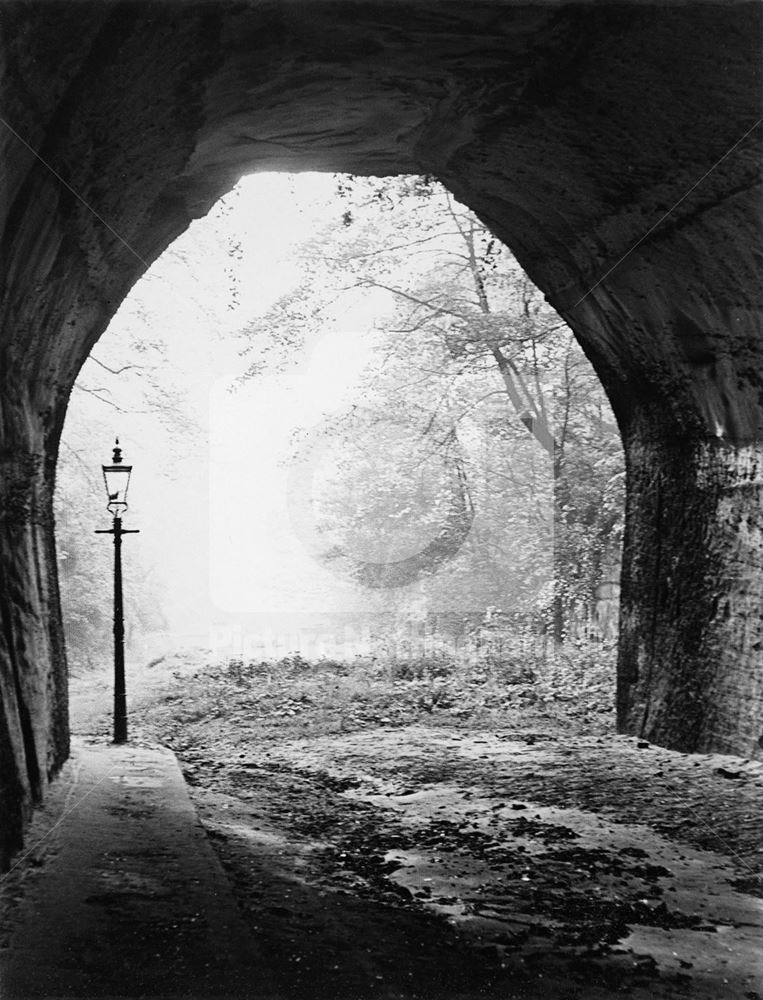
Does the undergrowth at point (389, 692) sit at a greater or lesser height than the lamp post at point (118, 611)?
lesser

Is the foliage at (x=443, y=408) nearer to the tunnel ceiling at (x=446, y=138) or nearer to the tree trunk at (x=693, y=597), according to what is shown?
the tree trunk at (x=693, y=597)

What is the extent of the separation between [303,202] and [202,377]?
2767mm

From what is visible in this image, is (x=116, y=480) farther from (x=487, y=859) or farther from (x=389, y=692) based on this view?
(x=389, y=692)

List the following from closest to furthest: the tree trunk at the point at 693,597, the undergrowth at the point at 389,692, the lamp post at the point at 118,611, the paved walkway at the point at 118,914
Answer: the paved walkway at the point at 118,914, the tree trunk at the point at 693,597, the lamp post at the point at 118,611, the undergrowth at the point at 389,692

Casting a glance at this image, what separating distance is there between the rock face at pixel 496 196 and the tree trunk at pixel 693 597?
0.6 inches

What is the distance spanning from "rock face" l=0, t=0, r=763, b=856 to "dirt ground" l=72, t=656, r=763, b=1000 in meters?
0.81

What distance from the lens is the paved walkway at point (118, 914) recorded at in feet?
7.30

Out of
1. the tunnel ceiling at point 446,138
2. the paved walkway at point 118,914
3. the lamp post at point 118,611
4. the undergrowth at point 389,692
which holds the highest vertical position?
the tunnel ceiling at point 446,138

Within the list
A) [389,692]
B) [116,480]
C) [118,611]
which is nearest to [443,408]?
[389,692]

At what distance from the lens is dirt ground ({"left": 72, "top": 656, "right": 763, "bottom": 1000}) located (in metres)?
2.41

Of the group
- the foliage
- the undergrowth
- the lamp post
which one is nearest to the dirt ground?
the lamp post

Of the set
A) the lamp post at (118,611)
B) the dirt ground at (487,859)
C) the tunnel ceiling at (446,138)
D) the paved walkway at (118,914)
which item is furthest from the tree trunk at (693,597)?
the lamp post at (118,611)

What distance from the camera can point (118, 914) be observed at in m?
2.57

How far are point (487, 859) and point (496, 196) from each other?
3.98 m
